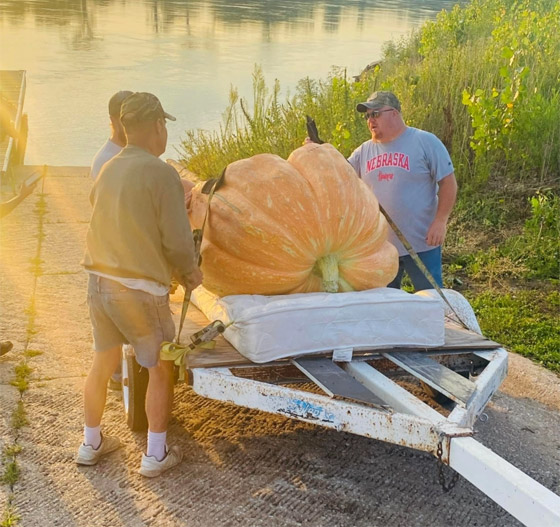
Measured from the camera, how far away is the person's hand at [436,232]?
16.0 feet

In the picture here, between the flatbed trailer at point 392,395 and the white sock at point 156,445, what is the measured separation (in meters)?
0.38

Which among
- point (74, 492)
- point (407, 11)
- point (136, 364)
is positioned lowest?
point (407, 11)

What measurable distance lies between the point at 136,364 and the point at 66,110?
1462 cm

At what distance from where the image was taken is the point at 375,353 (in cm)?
366

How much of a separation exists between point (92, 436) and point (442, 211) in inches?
102

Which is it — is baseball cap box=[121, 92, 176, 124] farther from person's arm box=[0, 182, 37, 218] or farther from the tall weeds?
person's arm box=[0, 182, 37, 218]

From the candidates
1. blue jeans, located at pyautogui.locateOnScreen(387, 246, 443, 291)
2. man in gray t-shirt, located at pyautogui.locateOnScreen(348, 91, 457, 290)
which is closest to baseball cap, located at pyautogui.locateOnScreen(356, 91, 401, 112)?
man in gray t-shirt, located at pyautogui.locateOnScreen(348, 91, 457, 290)

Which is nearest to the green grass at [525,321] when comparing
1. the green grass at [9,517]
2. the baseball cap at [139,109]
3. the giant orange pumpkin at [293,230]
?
the giant orange pumpkin at [293,230]

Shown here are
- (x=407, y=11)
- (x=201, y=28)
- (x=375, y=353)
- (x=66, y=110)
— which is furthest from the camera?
(x=407, y=11)

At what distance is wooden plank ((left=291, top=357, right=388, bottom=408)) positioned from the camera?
316 centimetres

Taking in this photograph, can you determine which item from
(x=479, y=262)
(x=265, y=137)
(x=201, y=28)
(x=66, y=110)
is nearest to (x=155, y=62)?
(x=66, y=110)

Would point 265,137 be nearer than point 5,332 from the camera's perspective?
No

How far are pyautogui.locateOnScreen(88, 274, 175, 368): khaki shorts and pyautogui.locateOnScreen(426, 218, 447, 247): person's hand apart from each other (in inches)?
79.5

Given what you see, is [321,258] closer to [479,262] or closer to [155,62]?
[479,262]
